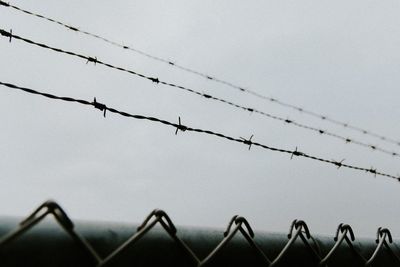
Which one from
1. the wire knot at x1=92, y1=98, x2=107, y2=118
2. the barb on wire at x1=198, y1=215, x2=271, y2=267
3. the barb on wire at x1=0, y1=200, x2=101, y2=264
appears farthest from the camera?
the wire knot at x1=92, y1=98, x2=107, y2=118

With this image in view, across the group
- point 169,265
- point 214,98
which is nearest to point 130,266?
point 169,265

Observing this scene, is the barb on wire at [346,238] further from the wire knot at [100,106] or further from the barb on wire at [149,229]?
the wire knot at [100,106]

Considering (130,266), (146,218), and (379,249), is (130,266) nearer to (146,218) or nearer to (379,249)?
(146,218)

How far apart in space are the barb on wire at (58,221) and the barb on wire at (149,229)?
0.13ft

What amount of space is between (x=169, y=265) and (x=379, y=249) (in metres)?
0.91

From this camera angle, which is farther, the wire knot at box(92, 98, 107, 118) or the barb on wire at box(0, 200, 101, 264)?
the wire knot at box(92, 98, 107, 118)

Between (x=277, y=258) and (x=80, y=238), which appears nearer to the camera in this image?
(x=80, y=238)

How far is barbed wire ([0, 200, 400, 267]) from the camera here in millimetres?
1003

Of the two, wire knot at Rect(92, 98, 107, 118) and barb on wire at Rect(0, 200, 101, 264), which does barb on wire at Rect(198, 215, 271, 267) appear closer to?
barb on wire at Rect(0, 200, 101, 264)

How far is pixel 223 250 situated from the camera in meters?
1.35

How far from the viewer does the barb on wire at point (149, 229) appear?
109cm

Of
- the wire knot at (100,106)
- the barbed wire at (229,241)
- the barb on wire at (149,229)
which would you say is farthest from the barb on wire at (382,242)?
the wire knot at (100,106)

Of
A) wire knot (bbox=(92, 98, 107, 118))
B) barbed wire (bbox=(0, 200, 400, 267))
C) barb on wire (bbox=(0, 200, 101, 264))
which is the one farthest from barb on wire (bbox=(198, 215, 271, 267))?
wire knot (bbox=(92, 98, 107, 118))

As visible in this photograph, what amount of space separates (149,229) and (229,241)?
304 millimetres
